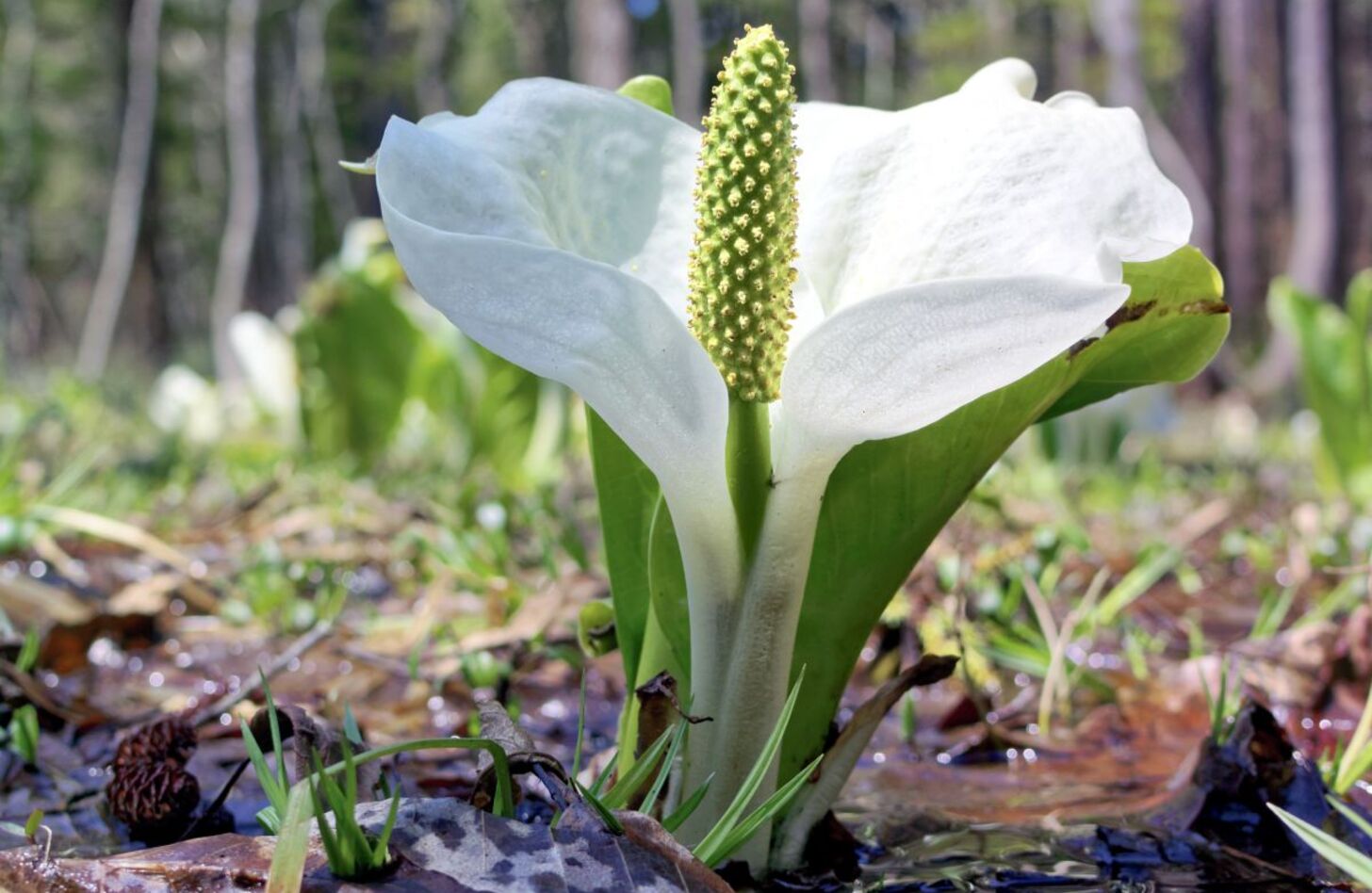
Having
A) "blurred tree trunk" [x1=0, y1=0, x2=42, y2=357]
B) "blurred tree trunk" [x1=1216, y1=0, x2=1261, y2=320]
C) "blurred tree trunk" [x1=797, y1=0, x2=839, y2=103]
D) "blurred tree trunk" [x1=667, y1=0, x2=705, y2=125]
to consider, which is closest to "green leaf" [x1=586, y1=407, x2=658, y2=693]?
"blurred tree trunk" [x1=1216, y1=0, x2=1261, y2=320]

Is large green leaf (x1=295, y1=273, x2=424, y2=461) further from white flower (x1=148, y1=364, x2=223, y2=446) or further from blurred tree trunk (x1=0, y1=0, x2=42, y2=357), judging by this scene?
blurred tree trunk (x1=0, y1=0, x2=42, y2=357)

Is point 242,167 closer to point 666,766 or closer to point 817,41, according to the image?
point 817,41

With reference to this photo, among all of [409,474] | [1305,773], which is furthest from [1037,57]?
[1305,773]

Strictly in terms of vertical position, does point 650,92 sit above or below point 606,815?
above

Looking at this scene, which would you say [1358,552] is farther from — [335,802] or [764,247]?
[335,802]

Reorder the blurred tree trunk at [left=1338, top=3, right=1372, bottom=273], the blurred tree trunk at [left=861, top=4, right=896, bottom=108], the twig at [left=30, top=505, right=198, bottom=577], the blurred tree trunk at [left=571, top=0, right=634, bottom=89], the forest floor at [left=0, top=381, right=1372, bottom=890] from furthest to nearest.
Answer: the blurred tree trunk at [left=861, top=4, right=896, bottom=108]
the blurred tree trunk at [left=1338, top=3, right=1372, bottom=273]
the blurred tree trunk at [left=571, top=0, right=634, bottom=89]
the twig at [left=30, top=505, right=198, bottom=577]
the forest floor at [left=0, top=381, right=1372, bottom=890]

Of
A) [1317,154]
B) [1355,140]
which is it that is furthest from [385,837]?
[1355,140]
